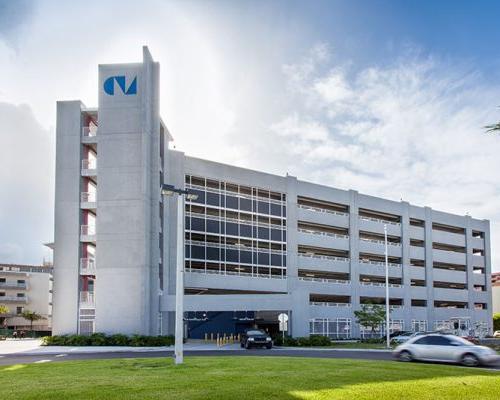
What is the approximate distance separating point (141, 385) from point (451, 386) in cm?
822

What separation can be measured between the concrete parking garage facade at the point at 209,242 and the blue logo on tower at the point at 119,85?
12cm

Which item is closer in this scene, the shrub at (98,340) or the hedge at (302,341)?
the shrub at (98,340)

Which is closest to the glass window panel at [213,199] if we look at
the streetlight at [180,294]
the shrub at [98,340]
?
the shrub at [98,340]

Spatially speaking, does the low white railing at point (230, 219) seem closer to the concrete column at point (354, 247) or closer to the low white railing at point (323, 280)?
the low white railing at point (323, 280)

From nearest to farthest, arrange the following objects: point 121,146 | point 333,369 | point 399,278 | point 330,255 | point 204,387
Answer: point 204,387 < point 333,369 < point 121,146 < point 330,255 < point 399,278

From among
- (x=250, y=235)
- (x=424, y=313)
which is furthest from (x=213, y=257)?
(x=424, y=313)

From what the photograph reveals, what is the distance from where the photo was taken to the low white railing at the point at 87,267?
169 ft

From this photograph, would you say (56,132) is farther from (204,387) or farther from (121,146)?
(204,387)

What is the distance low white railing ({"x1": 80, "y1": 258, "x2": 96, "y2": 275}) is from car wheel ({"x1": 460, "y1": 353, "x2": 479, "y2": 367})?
111ft

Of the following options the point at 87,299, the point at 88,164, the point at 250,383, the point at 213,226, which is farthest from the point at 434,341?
the point at 88,164

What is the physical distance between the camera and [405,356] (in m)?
28.3

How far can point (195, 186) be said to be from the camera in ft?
197

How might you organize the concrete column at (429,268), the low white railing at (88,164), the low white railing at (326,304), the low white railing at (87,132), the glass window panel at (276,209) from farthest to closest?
the concrete column at (429,268) → the glass window panel at (276,209) → the low white railing at (326,304) → the low white railing at (87,132) → the low white railing at (88,164)

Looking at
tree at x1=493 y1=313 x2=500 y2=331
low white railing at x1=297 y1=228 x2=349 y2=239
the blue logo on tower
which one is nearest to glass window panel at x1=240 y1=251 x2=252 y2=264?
low white railing at x1=297 y1=228 x2=349 y2=239
